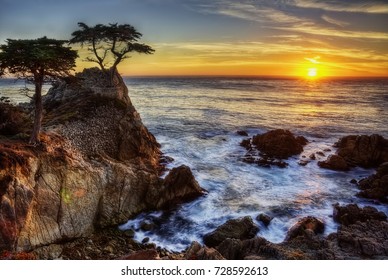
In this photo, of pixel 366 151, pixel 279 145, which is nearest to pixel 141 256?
pixel 279 145

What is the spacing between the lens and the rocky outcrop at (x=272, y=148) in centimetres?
2314

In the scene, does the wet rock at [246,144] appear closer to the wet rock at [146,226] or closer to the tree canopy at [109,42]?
the tree canopy at [109,42]

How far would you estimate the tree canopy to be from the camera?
21.2m

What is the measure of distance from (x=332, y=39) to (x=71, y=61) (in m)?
9.74

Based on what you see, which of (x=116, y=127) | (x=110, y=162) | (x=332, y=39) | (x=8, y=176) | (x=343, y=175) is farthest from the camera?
(x=343, y=175)

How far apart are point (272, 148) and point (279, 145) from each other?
0.65 meters

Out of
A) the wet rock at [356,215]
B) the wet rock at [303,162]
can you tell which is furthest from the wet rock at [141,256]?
the wet rock at [303,162]

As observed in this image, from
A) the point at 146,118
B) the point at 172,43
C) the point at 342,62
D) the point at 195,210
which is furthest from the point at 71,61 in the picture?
the point at 146,118

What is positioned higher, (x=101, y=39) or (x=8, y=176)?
(x=101, y=39)

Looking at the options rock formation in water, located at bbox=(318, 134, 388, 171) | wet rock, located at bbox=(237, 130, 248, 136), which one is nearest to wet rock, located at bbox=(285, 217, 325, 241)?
rock formation in water, located at bbox=(318, 134, 388, 171)

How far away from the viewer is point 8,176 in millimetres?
10586

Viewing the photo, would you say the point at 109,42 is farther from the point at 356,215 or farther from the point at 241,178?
the point at 356,215

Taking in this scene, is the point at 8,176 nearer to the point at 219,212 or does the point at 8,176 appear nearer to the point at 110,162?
the point at 110,162

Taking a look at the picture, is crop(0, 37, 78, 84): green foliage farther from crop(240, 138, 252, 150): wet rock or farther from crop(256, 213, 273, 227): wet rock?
crop(240, 138, 252, 150): wet rock
